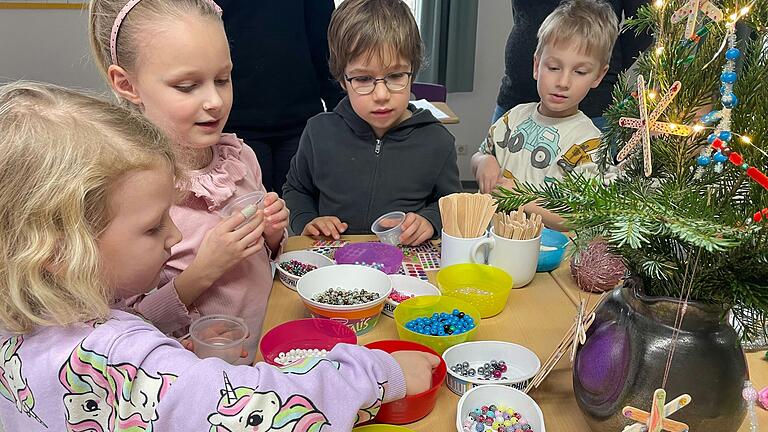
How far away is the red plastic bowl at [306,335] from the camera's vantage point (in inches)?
38.1

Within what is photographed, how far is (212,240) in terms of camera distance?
1.13m

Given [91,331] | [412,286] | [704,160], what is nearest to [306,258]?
[412,286]

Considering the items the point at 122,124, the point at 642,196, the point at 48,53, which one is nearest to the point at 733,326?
the point at 642,196

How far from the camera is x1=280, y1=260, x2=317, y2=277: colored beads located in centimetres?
123

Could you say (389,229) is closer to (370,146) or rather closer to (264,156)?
(370,146)

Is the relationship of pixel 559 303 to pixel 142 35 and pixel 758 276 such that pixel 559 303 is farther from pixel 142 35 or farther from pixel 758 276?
pixel 142 35

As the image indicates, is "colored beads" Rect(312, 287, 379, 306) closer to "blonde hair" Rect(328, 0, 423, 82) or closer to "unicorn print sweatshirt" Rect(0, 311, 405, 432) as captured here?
"unicorn print sweatshirt" Rect(0, 311, 405, 432)

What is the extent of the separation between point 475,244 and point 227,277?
0.51 m

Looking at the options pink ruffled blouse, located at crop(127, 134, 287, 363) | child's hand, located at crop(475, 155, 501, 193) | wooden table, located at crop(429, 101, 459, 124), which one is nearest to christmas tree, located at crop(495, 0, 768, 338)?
pink ruffled blouse, located at crop(127, 134, 287, 363)

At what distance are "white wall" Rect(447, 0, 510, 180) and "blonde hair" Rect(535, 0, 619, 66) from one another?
2.31 meters

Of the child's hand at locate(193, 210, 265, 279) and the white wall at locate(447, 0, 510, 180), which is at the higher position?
the child's hand at locate(193, 210, 265, 279)

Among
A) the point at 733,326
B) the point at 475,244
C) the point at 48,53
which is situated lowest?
the point at 48,53

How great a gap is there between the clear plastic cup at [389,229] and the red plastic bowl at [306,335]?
41 centimetres

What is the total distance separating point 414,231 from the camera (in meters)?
1.39
